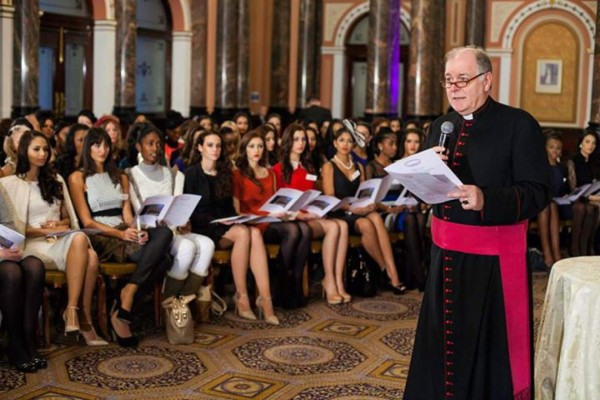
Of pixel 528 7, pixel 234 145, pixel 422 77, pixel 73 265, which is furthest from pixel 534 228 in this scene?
pixel 528 7

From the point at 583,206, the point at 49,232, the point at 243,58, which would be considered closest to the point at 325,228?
the point at 49,232

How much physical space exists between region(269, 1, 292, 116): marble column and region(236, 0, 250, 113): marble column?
6.50 ft

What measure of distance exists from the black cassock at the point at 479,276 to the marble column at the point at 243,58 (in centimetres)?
1172

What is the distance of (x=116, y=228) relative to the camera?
20.6 feet

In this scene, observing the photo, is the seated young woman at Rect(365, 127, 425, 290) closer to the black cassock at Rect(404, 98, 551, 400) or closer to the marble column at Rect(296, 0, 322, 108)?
the black cassock at Rect(404, 98, 551, 400)

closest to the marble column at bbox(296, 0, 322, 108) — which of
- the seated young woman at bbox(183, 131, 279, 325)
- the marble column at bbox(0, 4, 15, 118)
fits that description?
the marble column at bbox(0, 4, 15, 118)

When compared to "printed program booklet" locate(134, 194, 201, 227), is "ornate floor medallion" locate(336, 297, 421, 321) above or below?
below

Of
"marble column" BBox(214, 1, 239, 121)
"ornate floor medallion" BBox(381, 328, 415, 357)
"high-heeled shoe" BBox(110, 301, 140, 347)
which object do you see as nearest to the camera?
"high-heeled shoe" BBox(110, 301, 140, 347)

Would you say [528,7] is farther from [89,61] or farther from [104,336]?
[104,336]

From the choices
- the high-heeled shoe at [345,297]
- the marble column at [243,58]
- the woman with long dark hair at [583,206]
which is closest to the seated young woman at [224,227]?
the high-heeled shoe at [345,297]

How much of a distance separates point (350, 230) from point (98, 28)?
8.57 meters

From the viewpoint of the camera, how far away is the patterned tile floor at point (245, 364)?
16.5 ft

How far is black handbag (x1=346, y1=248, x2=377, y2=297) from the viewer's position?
7613 mm

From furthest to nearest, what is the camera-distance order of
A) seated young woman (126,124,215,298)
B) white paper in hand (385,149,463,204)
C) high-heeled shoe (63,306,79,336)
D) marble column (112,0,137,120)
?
marble column (112,0,137,120) < seated young woman (126,124,215,298) < high-heeled shoe (63,306,79,336) < white paper in hand (385,149,463,204)
